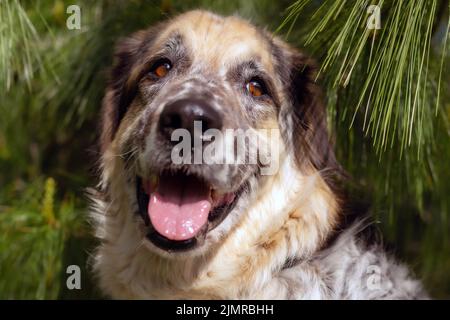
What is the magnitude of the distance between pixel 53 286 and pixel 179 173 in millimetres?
1396

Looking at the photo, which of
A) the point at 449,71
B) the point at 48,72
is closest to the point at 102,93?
the point at 48,72

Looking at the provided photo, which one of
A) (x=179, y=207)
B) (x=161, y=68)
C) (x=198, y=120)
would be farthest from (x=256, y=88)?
(x=179, y=207)

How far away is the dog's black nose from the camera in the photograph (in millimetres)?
2631

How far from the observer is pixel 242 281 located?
2.95 metres

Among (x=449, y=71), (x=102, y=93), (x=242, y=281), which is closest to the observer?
(x=242, y=281)

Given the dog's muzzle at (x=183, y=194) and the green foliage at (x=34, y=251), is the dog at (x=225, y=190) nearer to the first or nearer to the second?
the dog's muzzle at (x=183, y=194)

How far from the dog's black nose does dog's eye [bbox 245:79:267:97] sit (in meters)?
0.46

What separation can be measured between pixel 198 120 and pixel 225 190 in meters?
0.36

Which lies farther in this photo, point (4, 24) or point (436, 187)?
point (436, 187)

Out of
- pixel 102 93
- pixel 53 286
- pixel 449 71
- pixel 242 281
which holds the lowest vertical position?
pixel 242 281

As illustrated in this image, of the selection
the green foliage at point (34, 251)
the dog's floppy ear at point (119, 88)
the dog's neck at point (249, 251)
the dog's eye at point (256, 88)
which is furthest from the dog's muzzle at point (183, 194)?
the green foliage at point (34, 251)

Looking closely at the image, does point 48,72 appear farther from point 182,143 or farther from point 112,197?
point 182,143

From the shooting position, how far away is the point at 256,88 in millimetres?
3143

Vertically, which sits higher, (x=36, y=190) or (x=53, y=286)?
(x=36, y=190)
